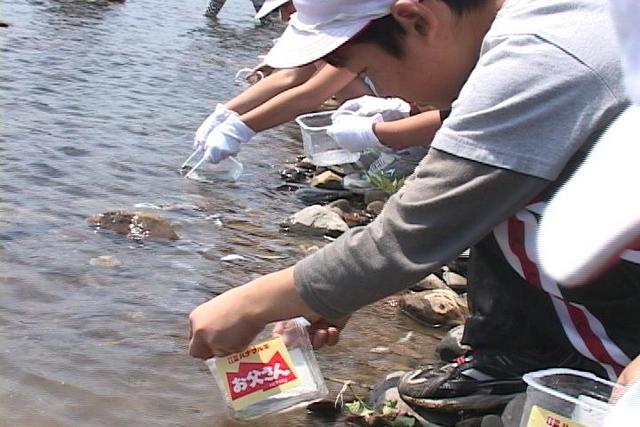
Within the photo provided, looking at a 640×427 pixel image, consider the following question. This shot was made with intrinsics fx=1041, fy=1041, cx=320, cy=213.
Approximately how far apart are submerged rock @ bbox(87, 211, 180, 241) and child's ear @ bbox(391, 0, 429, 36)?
1.96 m

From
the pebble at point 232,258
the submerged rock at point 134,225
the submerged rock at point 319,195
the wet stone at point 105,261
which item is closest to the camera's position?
the wet stone at point 105,261

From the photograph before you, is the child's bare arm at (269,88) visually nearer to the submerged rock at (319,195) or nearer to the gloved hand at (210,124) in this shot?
the gloved hand at (210,124)

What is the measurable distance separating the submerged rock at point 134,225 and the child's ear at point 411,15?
6.43 feet

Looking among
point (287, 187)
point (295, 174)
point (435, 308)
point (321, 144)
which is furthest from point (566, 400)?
point (295, 174)

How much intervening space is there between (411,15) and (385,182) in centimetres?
245

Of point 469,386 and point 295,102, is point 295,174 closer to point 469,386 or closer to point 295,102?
point 295,102

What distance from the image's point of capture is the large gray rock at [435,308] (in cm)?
333

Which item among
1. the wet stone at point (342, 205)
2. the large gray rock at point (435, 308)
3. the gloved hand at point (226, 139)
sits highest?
the large gray rock at point (435, 308)

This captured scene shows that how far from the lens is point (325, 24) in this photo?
218cm

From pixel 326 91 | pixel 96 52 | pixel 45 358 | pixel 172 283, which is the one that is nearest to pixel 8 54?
pixel 96 52

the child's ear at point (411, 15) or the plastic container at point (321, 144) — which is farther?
the plastic container at point (321, 144)

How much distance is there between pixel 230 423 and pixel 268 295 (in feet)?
1.88

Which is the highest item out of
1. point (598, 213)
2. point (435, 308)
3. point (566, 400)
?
point (598, 213)

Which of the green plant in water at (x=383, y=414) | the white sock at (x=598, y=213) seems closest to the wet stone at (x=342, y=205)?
the green plant in water at (x=383, y=414)
